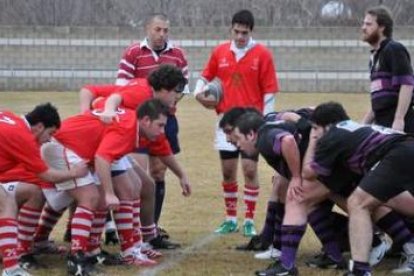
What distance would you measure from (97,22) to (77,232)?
114 ft

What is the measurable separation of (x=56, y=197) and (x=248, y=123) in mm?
1646

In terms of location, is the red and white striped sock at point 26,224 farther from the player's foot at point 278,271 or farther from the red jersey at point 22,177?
the player's foot at point 278,271

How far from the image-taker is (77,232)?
6.34 m

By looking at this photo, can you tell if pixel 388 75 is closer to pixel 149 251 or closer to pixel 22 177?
pixel 149 251

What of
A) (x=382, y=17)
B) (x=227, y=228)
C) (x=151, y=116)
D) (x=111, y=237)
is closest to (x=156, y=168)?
(x=111, y=237)

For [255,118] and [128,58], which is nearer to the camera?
[255,118]

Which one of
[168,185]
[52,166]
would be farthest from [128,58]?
[168,185]

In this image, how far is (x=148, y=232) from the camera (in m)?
Answer: 7.45

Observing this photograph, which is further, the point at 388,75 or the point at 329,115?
the point at 388,75

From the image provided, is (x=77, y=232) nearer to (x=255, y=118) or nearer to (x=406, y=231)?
(x=255, y=118)

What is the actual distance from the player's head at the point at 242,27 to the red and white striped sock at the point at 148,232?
2.16 metres

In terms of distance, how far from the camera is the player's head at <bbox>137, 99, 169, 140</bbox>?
6.45 metres

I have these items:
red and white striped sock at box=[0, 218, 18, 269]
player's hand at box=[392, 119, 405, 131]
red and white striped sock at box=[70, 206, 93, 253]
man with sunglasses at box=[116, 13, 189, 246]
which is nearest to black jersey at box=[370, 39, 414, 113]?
player's hand at box=[392, 119, 405, 131]

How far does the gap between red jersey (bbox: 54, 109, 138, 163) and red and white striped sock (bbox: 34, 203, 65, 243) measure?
68 cm
